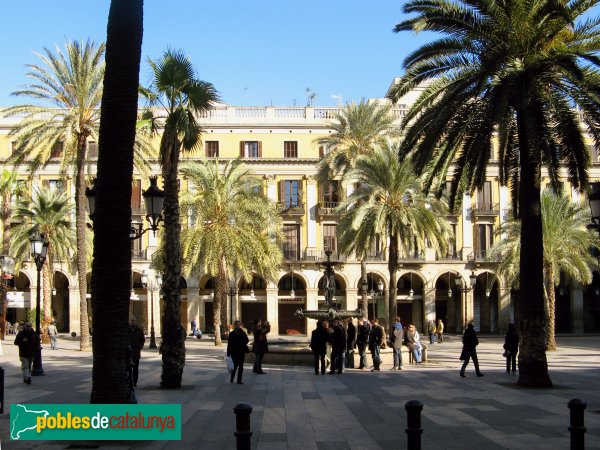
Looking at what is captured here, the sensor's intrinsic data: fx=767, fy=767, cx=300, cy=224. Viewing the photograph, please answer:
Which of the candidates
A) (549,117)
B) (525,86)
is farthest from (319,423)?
(549,117)

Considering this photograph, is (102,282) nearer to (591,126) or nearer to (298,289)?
(591,126)

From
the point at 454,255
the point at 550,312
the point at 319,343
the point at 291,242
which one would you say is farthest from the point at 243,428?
the point at 454,255

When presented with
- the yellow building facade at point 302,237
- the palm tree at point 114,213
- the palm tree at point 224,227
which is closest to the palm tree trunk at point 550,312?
the palm tree at point 224,227

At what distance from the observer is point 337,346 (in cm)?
2161

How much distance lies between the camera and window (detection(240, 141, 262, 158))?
188ft

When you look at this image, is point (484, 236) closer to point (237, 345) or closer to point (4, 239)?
point (4, 239)

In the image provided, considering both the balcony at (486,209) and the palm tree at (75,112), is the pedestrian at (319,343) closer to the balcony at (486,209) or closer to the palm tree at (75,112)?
the palm tree at (75,112)

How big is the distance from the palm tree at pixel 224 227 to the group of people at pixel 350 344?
14.1 meters

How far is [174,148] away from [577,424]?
41.4 feet

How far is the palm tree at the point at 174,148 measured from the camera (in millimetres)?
17062

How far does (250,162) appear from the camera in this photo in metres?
57.2

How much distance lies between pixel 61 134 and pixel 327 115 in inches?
1073

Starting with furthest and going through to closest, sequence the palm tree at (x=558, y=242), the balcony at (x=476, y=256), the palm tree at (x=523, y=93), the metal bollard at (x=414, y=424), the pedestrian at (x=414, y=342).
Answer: the balcony at (x=476, y=256)
the palm tree at (x=558, y=242)
the pedestrian at (x=414, y=342)
the palm tree at (x=523, y=93)
the metal bollard at (x=414, y=424)

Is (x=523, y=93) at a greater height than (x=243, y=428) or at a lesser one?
greater
